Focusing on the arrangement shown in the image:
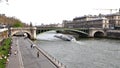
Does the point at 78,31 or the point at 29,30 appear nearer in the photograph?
the point at 29,30

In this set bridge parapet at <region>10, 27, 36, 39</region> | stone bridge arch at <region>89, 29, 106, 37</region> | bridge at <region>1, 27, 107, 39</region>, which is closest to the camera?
bridge parapet at <region>10, 27, 36, 39</region>

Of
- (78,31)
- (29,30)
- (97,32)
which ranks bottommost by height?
(97,32)

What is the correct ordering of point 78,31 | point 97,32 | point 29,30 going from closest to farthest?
point 29,30 < point 78,31 < point 97,32

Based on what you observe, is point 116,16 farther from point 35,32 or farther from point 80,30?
point 35,32

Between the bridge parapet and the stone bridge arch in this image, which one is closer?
the bridge parapet

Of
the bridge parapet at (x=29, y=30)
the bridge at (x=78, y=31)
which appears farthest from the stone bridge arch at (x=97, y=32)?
the bridge parapet at (x=29, y=30)

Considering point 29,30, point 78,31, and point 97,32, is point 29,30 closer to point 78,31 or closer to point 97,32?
point 78,31

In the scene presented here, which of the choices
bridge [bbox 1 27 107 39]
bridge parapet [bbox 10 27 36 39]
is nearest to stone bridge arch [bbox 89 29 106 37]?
bridge [bbox 1 27 107 39]

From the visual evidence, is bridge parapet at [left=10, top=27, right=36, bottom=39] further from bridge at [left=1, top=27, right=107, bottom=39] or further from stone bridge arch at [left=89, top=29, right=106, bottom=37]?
stone bridge arch at [left=89, top=29, right=106, bottom=37]

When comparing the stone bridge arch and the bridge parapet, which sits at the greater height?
the bridge parapet

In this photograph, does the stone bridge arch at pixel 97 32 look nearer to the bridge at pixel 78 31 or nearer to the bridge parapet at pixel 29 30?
the bridge at pixel 78 31

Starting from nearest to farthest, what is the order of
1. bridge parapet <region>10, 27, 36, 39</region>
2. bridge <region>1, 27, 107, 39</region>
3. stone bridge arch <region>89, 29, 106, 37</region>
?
bridge parapet <region>10, 27, 36, 39</region>, bridge <region>1, 27, 107, 39</region>, stone bridge arch <region>89, 29, 106, 37</region>

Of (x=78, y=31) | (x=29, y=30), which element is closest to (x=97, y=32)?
(x=78, y=31)

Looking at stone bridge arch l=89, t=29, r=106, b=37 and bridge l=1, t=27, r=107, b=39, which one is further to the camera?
stone bridge arch l=89, t=29, r=106, b=37
